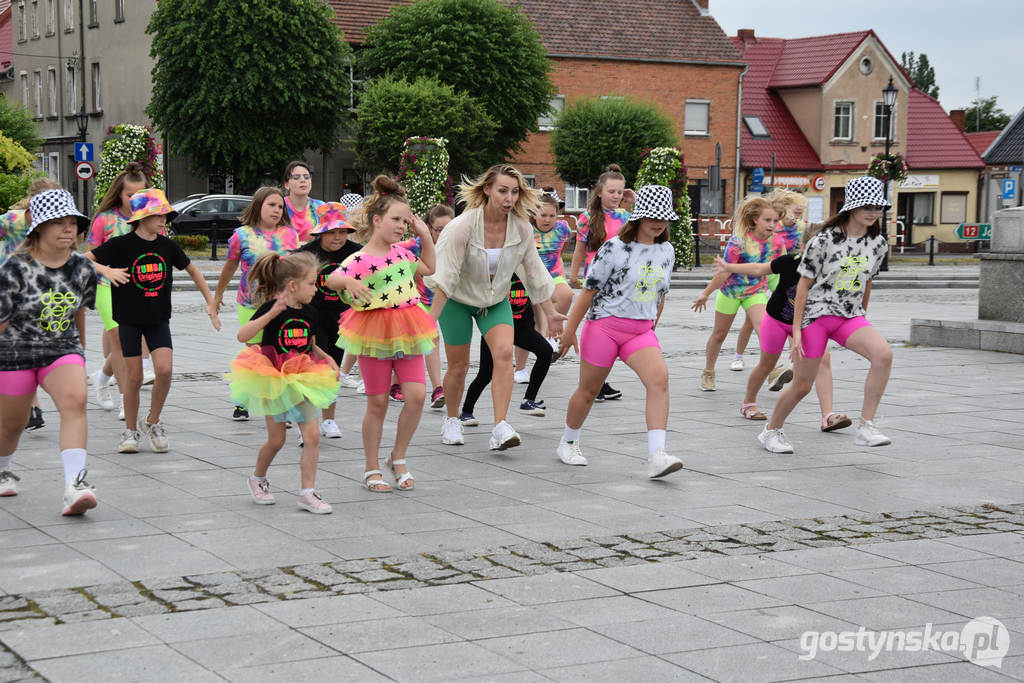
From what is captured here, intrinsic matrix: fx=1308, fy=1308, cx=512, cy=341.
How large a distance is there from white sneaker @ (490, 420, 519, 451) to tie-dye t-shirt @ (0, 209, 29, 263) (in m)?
3.83

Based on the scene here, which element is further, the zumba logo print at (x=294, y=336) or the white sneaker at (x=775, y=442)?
the white sneaker at (x=775, y=442)

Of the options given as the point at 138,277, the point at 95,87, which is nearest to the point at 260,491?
the point at 138,277

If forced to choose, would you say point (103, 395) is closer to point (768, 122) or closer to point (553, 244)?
point (553, 244)

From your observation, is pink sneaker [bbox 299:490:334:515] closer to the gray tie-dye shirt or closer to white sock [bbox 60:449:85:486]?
white sock [bbox 60:449:85:486]

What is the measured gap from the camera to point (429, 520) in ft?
21.4

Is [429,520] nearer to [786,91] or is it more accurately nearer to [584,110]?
[584,110]

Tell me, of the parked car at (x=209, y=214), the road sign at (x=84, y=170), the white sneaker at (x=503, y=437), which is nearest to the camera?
the white sneaker at (x=503, y=437)

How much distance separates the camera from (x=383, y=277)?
738 cm

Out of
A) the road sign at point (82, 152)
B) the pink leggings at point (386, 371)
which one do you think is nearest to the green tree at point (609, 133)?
the road sign at point (82, 152)

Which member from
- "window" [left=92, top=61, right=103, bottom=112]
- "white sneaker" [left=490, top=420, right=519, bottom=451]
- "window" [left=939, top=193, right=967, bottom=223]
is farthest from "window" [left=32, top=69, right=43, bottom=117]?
"white sneaker" [left=490, top=420, right=519, bottom=451]

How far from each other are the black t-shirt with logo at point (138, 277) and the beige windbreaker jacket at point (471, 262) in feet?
5.56

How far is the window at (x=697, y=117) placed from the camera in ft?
173

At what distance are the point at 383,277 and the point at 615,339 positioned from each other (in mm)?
1467

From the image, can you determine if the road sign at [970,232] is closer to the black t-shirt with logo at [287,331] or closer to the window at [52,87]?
the black t-shirt with logo at [287,331]
